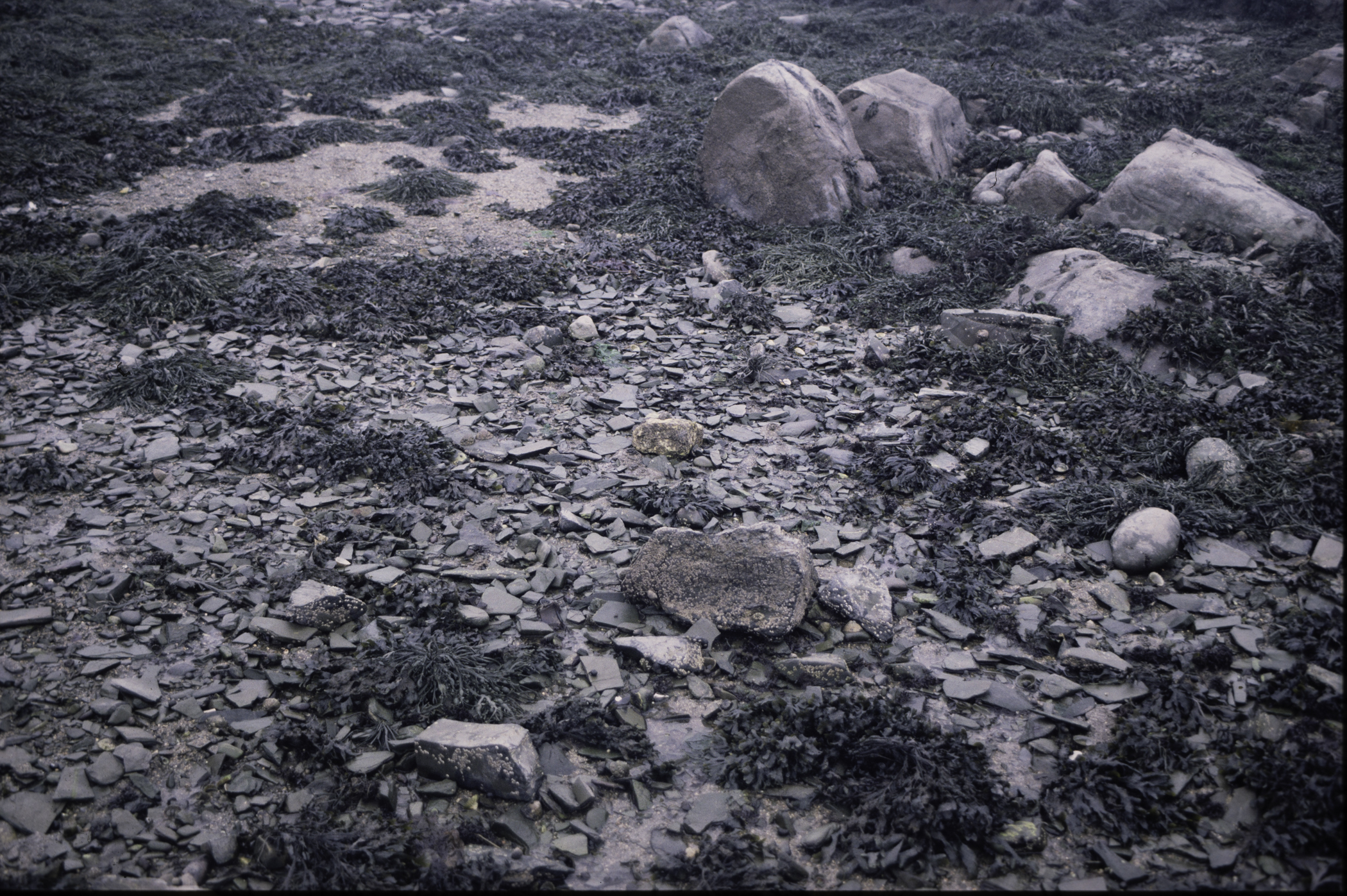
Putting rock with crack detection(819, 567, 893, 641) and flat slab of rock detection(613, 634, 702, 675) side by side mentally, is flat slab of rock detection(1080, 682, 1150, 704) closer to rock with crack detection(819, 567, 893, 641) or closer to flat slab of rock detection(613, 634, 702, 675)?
rock with crack detection(819, 567, 893, 641)

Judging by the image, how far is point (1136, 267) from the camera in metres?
6.43

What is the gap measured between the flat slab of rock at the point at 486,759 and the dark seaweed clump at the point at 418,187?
7.23 metres

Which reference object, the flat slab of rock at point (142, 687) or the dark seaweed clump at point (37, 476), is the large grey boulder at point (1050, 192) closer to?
the flat slab of rock at point (142, 687)

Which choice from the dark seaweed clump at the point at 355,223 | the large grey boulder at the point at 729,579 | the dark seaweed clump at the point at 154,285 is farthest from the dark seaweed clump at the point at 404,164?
the large grey boulder at the point at 729,579

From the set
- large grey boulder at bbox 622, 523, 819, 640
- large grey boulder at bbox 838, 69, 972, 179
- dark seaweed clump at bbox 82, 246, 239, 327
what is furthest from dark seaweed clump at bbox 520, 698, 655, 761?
large grey boulder at bbox 838, 69, 972, 179

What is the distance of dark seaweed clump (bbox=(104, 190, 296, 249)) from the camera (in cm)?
723

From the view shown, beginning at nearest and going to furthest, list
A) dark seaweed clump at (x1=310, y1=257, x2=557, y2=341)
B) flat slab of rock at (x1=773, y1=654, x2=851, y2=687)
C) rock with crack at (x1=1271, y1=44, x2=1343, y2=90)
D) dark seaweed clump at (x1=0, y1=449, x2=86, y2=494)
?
1. flat slab of rock at (x1=773, y1=654, x2=851, y2=687)
2. dark seaweed clump at (x1=0, y1=449, x2=86, y2=494)
3. dark seaweed clump at (x1=310, y1=257, x2=557, y2=341)
4. rock with crack at (x1=1271, y1=44, x2=1343, y2=90)

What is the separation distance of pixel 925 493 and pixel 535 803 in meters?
2.95

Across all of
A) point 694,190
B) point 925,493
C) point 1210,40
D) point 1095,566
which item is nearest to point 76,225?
point 694,190

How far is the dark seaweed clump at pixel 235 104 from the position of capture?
10406 mm

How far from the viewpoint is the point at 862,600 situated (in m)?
3.72

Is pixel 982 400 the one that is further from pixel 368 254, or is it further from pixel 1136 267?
pixel 368 254

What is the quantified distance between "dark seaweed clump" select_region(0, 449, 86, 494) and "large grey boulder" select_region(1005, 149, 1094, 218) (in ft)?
28.4

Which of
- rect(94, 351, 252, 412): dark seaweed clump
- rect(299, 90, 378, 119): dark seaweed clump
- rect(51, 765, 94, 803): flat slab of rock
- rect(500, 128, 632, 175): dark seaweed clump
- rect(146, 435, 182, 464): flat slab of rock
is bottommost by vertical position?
rect(51, 765, 94, 803): flat slab of rock
